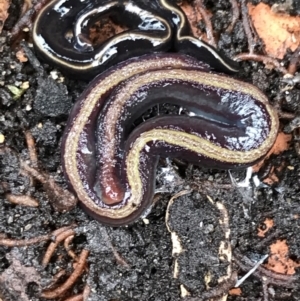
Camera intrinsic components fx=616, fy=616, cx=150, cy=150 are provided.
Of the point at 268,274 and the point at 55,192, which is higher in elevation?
the point at 55,192

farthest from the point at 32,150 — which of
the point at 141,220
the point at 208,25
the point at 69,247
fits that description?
the point at 208,25

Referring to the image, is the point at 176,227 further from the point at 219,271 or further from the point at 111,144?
the point at 111,144


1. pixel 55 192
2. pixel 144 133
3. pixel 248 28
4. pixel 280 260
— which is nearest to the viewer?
pixel 144 133

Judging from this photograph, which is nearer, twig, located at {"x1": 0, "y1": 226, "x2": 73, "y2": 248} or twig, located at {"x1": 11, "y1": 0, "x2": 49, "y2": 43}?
twig, located at {"x1": 0, "y1": 226, "x2": 73, "y2": 248}

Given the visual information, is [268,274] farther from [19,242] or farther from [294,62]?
[19,242]

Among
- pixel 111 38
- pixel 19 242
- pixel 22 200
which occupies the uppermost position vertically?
pixel 111 38

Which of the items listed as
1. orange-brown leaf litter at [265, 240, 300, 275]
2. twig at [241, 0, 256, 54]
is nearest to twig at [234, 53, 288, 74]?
twig at [241, 0, 256, 54]

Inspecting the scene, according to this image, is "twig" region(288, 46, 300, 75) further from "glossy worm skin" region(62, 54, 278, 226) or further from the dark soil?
"glossy worm skin" region(62, 54, 278, 226)
